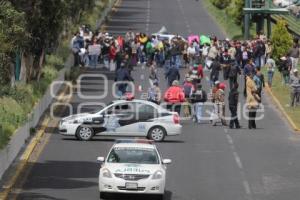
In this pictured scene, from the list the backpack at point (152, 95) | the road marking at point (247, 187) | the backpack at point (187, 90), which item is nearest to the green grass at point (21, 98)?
the backpack at point (152, 95)

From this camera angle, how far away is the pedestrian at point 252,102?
115 ft

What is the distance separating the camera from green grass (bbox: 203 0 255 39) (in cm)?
7212

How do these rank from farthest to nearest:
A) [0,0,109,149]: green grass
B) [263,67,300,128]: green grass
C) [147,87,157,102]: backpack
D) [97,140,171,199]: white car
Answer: [263,67,300,128]: green grass
[147,87,157,102]: backpack
[0,0,109,149]: green grass
[97,140,171,199]: white car

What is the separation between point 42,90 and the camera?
3834 centimetres

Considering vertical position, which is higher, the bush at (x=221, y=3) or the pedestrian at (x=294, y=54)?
the bush at (x=221, y=3)

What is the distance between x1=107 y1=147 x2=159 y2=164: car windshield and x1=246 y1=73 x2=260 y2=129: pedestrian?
12.0 metres

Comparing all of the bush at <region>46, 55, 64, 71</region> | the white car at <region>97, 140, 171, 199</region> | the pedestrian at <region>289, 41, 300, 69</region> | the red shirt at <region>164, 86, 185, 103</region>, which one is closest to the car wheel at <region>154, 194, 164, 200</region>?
the white car at <region>97, 140, 171, 199</region>

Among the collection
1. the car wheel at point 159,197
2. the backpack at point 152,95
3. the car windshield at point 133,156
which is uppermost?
the backpack at point 152,95

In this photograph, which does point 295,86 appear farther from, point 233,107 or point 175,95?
point 175,95

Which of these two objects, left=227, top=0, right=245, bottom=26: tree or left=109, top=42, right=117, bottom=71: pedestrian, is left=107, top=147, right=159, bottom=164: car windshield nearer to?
left=109, top=42, right=117, bottom=71: pedestrian

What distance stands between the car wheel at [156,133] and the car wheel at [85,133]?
190cm

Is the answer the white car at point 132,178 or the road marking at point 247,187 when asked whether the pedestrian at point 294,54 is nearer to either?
the road marking at point 247,187

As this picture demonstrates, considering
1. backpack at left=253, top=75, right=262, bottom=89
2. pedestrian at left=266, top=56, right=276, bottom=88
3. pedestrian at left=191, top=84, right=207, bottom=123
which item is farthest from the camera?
pedestrian at left=266, top=56, right=276, bottom=88

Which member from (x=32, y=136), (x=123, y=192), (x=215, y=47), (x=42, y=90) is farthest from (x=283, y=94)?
(x=123, y=192)
